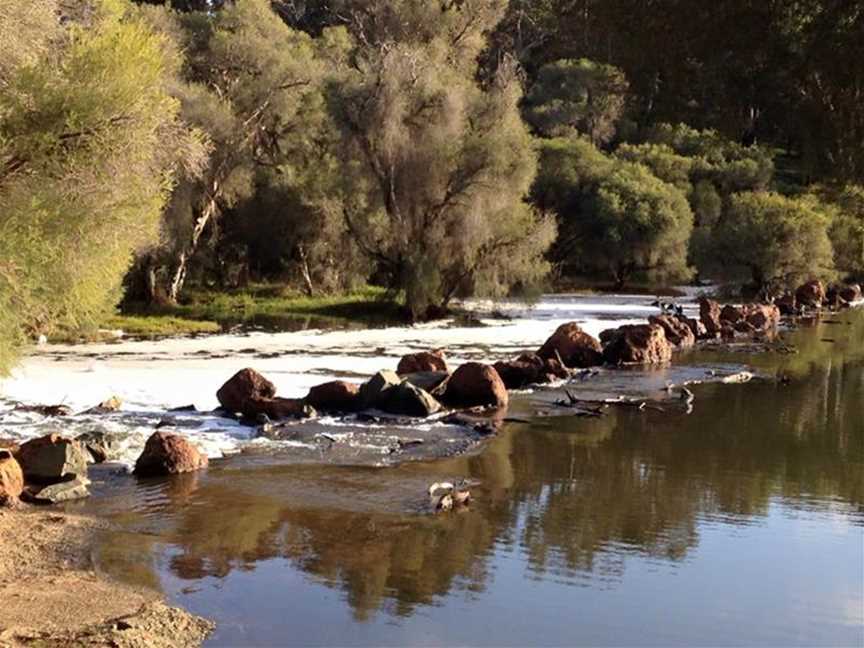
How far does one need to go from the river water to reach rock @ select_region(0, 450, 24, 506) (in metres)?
0.95

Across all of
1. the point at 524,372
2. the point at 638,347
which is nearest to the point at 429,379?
the point at 524,372

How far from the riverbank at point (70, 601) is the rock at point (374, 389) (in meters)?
9.00

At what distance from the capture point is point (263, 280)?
4984 centimetres

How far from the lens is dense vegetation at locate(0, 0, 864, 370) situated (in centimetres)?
1334

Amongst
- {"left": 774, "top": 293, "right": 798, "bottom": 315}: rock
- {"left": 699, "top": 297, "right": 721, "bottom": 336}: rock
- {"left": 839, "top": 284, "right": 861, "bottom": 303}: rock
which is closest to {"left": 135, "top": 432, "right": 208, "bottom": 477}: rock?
{"left": 699, "top": 297, "right": 721, "bottom": 336}: rock

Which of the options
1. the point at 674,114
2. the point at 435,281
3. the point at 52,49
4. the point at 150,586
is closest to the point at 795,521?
the point at 674,114

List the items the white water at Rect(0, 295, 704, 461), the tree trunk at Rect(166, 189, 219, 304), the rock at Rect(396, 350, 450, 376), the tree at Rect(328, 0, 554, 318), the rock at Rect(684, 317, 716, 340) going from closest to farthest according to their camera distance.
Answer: the white water at Rect(0, 295, 704, 461), the rock at Rect(396, 350, 450, 376), the rock at Rect(684, 317, 716, 340), the tree at Rect(328, 0, 554, 318), the tree trunk at Rect(166, 189, 219, 304)

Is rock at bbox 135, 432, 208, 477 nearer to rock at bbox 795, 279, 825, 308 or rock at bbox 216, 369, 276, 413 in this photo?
rock at bbox 216, 369, 276, 413

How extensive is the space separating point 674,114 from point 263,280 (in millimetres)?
35542

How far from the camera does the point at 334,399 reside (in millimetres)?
20781

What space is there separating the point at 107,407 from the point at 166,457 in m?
4.73

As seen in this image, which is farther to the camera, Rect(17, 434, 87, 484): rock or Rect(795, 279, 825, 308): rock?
Rect(795, 279, 825, 308): rock

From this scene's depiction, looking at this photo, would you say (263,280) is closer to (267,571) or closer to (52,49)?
(52,49)

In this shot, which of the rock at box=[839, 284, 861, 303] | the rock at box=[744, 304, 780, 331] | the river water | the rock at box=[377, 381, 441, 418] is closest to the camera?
the river water
